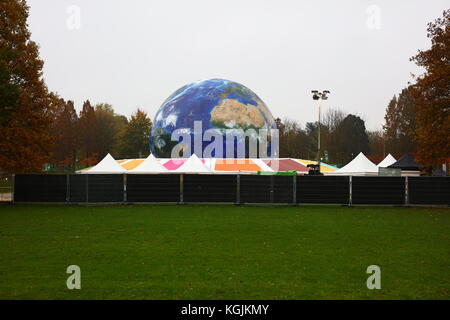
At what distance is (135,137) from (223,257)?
73296mm

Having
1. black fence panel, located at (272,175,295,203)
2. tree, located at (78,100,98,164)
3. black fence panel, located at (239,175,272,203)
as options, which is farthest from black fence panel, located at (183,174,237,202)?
tree, located at (78,100,98,164)

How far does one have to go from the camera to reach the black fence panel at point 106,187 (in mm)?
24172

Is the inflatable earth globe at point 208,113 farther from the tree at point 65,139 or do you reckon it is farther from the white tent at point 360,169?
the tree at point 65,139

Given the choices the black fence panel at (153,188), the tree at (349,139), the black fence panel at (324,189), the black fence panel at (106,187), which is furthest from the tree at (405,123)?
the black fence panel at (106,187)

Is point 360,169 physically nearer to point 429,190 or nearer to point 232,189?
point 429,190

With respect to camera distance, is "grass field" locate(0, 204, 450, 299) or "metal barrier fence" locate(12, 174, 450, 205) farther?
"metal barrier fence" locate(12, 174, 450, 205)

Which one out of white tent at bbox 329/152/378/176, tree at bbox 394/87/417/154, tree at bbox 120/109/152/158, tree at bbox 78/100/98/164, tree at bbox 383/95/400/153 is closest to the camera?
white tent at bbox 329/152/378/176

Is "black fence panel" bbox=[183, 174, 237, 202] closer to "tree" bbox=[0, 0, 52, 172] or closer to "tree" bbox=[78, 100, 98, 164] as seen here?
"tree" bbox=[0, 0, 52, 172]

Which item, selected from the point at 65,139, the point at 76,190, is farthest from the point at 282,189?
the point at 65,139

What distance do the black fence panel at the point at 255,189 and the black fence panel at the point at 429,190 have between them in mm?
7062

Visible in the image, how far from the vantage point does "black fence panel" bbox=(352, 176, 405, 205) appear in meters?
23.6

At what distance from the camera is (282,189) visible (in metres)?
23.8
